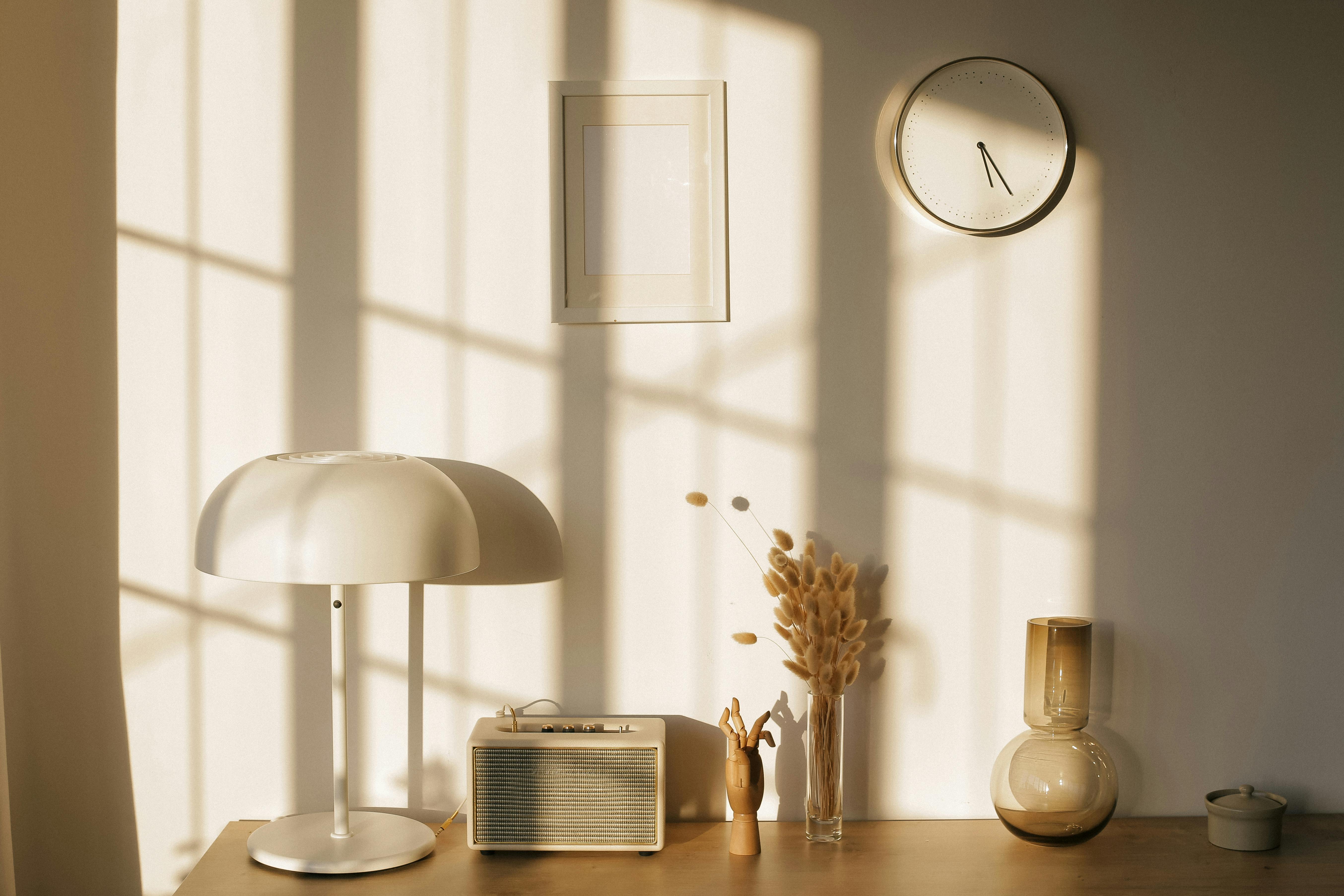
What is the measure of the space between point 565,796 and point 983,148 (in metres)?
1.49

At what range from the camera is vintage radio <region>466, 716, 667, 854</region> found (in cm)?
190

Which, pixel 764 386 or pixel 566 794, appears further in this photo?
pixel 764 386

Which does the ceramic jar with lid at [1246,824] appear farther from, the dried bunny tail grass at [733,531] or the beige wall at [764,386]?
the dried bunny tail grass at [733,531]

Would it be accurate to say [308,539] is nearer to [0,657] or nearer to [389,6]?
[0,657]

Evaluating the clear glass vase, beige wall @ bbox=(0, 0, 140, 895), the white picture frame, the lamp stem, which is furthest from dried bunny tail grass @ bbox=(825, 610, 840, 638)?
beige wall @ bbox=(0, 0, 140, 895)

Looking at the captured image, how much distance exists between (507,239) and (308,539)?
2.49 ft

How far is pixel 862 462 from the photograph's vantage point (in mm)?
2107

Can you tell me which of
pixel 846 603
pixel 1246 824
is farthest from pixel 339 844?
pixel 1246 824

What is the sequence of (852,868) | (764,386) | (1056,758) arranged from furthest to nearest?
(764,386), (1056,758), (852,868)

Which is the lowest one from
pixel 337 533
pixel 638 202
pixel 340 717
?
pixel 340 717

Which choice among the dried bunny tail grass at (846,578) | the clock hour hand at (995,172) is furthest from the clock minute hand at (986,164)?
the dried bunny tail grass at (846,578)

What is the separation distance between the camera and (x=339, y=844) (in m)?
1.88

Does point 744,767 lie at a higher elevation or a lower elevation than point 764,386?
lower

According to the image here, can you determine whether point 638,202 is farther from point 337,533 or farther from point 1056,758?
point 1056,758
